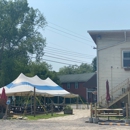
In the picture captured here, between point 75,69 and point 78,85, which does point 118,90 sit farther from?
point 75,69

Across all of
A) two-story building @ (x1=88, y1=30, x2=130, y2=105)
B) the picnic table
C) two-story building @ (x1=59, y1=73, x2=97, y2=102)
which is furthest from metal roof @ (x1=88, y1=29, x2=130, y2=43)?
two-story building @ (x1=59, y1=73, x2=97, y2=102)

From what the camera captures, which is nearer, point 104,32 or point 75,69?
point 104,32

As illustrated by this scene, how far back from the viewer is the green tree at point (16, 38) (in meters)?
49.5

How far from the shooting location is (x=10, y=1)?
5131cm

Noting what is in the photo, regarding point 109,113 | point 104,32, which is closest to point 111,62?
point 104,32

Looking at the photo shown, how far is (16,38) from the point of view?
51.4 m

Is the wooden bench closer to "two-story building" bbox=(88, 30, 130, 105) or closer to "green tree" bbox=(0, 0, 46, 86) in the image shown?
"two-story building" bbox=(88, 30, 130, 105)

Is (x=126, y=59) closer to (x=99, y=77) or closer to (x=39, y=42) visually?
(x=99, y=77)

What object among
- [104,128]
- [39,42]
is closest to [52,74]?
[39,42]

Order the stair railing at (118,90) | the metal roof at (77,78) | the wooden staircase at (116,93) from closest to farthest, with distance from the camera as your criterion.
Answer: the wooden staircase at (116,93) → the stair railing at (118,90) → the metal roof at (77,78)

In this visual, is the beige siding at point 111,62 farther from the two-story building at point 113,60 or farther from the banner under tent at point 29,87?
the banner under tent at point 29,87

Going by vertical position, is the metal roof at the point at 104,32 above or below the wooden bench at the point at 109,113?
above

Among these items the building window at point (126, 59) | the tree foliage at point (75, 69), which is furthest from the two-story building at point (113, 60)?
the tree foliage at point (75, 69)

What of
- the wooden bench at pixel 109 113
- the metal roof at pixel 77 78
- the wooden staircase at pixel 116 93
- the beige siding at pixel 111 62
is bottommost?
the wooden bench at pixel 109 113
